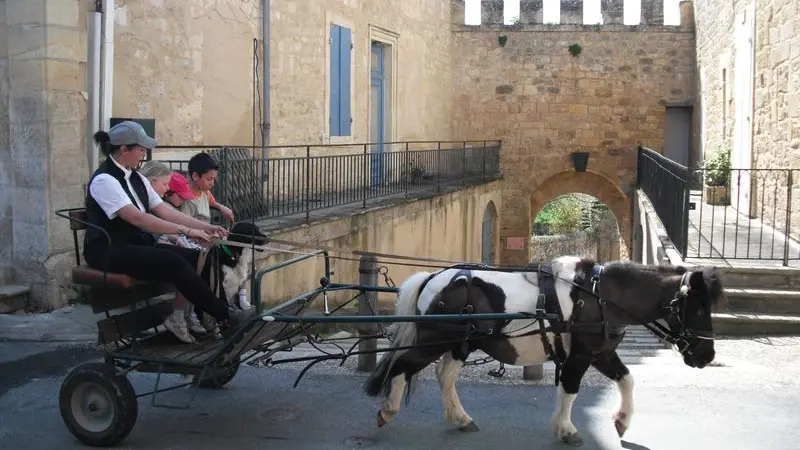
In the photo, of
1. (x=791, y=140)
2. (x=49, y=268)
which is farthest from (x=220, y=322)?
(x=791, y=140)

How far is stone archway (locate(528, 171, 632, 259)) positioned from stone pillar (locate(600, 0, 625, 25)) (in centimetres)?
408

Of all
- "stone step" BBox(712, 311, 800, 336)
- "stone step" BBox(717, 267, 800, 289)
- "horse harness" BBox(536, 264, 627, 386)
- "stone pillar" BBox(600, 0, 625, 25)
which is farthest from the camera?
"stone pillar" BBox(600, 0, 625, 25)

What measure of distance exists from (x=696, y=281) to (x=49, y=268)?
634 centimetres

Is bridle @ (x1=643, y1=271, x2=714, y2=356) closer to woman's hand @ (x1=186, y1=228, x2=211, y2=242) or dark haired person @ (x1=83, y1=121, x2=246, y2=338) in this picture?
dark haired person @ (x1=83, y1=121, x2=246, y2=338)

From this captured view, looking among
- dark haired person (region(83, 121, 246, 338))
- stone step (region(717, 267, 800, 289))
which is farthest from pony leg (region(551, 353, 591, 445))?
stone step (region(717, 267, 800, 289))

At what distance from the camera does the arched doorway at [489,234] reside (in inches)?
882

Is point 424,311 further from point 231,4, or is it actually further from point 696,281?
point 231,4

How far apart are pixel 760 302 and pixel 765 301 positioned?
5 cm

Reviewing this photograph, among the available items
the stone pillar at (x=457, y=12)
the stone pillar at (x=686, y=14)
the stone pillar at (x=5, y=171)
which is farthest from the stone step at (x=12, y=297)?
the stone pillar at (x=686, y=14)

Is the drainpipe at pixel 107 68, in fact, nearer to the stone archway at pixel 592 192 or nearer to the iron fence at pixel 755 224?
the iron fence at pixel 755 224

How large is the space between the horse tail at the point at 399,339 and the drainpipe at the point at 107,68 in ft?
16.5

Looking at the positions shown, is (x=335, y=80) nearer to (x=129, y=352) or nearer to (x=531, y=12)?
(x=531, y=12)

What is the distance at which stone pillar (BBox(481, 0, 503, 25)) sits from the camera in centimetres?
2281

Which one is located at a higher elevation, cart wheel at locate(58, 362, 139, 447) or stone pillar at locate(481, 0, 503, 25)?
stone pillar at locate(481, 0, 503, 25)
